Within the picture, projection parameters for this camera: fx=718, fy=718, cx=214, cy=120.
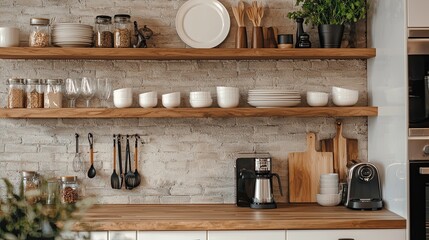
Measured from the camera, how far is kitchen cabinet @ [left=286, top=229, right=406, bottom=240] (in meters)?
3.95

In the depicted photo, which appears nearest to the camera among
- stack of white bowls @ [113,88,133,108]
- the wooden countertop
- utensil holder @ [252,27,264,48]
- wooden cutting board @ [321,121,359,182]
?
the wooden countertop

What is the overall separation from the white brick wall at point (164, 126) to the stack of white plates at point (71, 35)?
198mm

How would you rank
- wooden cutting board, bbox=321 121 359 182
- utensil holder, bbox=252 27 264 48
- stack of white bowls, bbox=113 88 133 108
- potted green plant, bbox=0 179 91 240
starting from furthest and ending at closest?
wooden cutting board, bbox=321 121 359 182 < utensil holder, bbox=252 27 264 48 < stack of white bowls, bbox=113 88 133 108 < potted green plant, bbox=0 179 91 240

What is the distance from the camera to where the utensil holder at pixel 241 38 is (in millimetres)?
4492

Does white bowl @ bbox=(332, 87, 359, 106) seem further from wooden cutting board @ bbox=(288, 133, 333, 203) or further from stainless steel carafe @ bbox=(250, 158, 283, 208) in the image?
stainless steel carafe @ bbox=(250, 158, 283, 208)

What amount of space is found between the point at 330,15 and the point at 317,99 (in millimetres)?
529

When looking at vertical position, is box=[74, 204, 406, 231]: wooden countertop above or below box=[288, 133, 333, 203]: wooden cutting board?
below

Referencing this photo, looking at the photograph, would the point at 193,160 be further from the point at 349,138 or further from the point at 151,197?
the point at 349,138

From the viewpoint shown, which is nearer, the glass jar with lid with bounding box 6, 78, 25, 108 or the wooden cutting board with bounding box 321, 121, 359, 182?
the glass jar with lid with bounding box 6, 78, 25, 108

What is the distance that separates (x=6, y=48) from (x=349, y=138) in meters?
2.21

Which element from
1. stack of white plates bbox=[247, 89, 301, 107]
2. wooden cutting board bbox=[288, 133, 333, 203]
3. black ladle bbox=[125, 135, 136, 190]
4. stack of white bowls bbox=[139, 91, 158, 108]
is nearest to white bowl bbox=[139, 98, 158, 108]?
stack of white bowls bbox=[139, 91, 158, 108]

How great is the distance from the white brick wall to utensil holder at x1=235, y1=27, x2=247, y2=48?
4.0 inches

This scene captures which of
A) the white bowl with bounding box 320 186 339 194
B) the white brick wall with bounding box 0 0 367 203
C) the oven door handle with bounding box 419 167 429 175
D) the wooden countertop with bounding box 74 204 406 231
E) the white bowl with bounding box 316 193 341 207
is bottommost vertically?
the wooden countertop with bounding box 74 204 406 231

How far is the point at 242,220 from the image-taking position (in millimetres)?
3947
